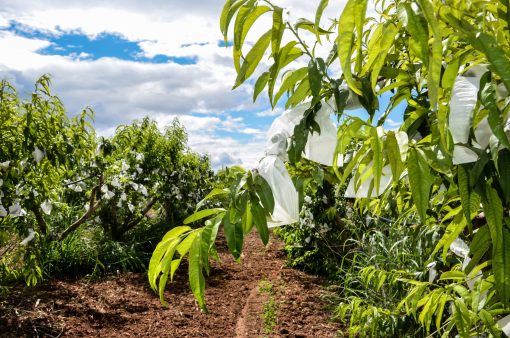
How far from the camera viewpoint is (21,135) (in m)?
4.06

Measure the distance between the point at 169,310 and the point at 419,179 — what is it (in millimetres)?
4417

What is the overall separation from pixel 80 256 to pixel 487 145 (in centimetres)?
556

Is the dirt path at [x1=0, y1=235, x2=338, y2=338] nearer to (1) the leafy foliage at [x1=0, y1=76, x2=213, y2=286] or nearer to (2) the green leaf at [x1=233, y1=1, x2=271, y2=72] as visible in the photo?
(1) the leafy foliage at [x1=0, y1=76, x2=213, y2=286]

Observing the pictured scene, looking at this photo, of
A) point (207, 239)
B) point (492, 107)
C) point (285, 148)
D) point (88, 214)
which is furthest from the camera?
point (88, 214)

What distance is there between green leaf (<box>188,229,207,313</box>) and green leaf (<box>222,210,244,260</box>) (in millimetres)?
55

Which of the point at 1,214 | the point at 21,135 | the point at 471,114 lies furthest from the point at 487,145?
the point at 21,135

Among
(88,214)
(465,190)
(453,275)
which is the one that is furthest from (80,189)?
(465,190)

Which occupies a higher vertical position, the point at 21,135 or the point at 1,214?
the point at 21,135

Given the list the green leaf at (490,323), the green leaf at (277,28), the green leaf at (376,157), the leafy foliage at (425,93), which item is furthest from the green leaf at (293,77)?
the green leaf at (490,323)

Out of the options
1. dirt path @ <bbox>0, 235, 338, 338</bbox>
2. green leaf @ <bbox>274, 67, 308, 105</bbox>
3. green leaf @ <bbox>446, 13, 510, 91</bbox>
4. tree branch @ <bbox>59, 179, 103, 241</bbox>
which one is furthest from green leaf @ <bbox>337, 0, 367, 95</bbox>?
tree branch @ <bbox>59, 179, 103, 241</bbox>

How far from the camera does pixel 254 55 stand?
938mm

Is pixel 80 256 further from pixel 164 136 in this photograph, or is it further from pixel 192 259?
pixel 192 259

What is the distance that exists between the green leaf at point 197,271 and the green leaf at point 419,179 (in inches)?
16.3

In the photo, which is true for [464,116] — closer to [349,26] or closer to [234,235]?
[349,26]
